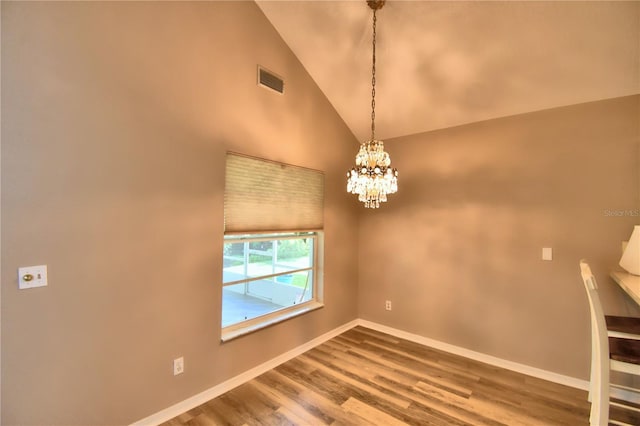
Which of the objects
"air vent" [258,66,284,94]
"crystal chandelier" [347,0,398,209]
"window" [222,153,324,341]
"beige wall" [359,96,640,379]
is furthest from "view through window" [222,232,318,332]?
"air vent" [258,66,284,94]

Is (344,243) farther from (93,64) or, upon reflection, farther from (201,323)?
(93,64)

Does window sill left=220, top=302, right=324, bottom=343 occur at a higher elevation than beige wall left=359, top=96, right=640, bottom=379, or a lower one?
lower

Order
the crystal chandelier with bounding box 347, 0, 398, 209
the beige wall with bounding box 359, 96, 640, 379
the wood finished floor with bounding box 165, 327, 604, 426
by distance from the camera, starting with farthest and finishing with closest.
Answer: the beige wall with bounding box 359, 96, 640, 379 → the wood finished floor with bounding box 165, 327, 604, 426 → the crystal chandelier with bounding box 347, 0, 398, 209

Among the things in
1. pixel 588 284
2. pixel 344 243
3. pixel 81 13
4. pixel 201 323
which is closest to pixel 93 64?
pixel 81 13

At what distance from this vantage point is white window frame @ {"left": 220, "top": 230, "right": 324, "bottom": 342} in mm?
2637

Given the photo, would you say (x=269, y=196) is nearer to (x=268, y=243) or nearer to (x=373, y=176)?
(x=268, y=243)

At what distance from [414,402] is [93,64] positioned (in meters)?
3.47

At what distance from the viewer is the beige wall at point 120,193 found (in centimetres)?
158

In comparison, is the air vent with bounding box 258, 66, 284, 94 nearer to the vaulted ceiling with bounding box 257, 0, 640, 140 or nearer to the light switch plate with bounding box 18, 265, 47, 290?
the vaulted ceiling with bounding box 257, 0, 640, 140

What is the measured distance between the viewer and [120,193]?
1910 millimetres

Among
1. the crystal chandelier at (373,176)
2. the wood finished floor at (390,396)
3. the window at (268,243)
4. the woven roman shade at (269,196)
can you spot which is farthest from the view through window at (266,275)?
the crystal chandelier at (373,176)

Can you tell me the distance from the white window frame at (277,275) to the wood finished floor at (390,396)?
48cm

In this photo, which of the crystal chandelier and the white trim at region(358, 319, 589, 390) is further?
the white trim at region(358, 319, 589, 390)

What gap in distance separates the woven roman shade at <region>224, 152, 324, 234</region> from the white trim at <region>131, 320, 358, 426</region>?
53.8 inches
